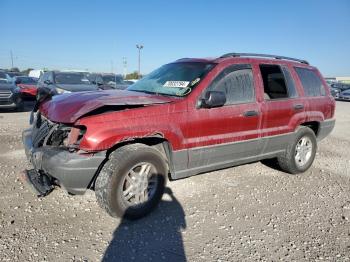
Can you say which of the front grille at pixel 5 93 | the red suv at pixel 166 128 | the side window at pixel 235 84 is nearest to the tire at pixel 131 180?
the red suv at pixel 166 128

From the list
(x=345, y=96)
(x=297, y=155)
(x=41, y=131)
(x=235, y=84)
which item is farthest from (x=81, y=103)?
(x=345, y=96)

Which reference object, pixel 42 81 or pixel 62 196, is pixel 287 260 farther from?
pixel 42 81

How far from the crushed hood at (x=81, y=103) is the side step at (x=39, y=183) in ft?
2.20

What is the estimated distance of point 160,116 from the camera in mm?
3768

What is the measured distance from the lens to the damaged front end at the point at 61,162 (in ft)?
10.9

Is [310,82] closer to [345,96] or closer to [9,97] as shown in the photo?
[9,97]

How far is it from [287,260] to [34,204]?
9.65ft

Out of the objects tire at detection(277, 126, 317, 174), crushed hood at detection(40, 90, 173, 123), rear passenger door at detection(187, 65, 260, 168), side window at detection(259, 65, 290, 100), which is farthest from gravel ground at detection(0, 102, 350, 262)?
side window at detection(259, 65, 290, 100)

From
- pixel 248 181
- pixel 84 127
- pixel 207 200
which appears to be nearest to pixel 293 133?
pixel 248 181

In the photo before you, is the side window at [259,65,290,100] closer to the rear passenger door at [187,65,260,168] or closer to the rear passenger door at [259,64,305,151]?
the rear passenger door at [259,64,305,151]

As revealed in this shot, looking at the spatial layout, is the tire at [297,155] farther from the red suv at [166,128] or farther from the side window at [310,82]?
the side window at [310,82]

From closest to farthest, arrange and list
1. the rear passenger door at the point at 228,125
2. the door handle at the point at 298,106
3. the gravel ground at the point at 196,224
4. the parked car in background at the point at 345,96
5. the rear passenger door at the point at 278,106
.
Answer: the gravel ground at the point at 196,224, the rear passenger door at the point at 228,125, the rear passenger door at the point at 278,106, the door handle at the point at 298,106, the parked car in background at the point at 345,96

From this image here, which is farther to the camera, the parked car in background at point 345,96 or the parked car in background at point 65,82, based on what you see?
the parked car in background at point 345,96

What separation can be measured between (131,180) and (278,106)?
266cm
